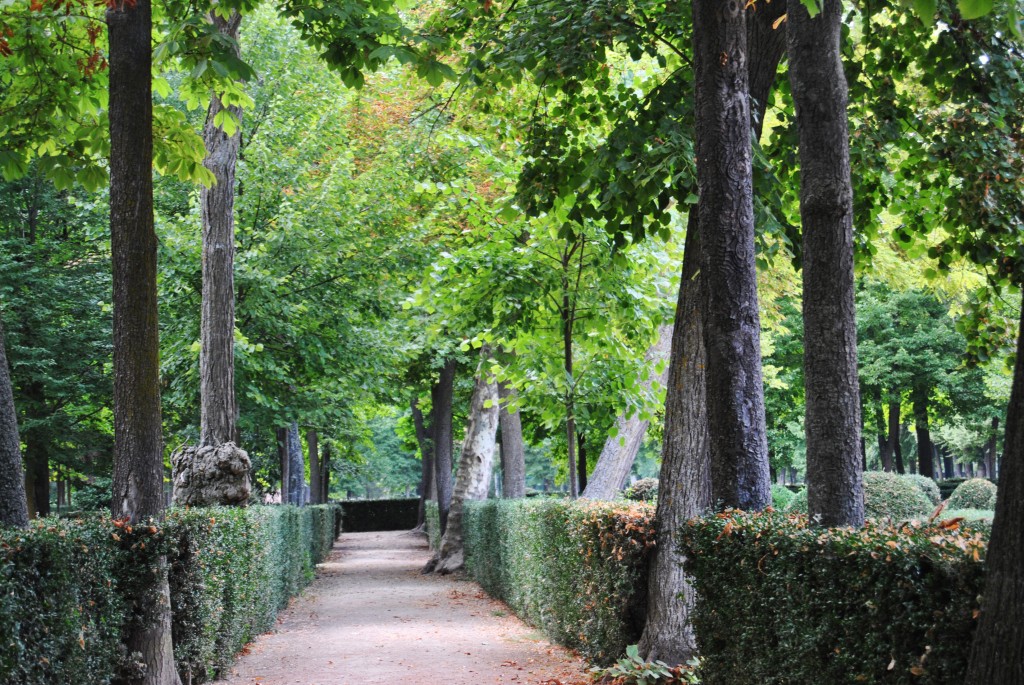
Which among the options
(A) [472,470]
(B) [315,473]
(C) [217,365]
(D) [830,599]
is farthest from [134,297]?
A: (B) [315,473]

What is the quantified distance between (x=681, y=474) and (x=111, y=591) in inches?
182

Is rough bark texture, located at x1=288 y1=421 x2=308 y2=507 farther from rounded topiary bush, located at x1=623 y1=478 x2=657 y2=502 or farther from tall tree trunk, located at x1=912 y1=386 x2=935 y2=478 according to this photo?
tall tree trunk, located at x1=912 y1=386 x2=935 y2=478

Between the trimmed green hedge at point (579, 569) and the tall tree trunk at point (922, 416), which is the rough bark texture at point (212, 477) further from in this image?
the tall tree trunk at point (922, 416)

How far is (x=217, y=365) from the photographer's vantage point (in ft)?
46.1

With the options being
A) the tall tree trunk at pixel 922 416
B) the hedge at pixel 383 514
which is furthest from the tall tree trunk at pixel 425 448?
the tall tree trunk at pixel 922 416

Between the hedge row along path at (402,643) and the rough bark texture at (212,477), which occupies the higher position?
the rough bark texture at (212,477)

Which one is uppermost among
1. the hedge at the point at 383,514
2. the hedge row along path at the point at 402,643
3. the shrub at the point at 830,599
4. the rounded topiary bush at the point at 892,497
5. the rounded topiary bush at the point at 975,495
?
the shrub at the point at 830,599

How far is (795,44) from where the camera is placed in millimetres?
6207

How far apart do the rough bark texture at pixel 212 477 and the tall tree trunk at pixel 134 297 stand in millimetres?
6012

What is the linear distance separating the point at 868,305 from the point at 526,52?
32505 millimetres

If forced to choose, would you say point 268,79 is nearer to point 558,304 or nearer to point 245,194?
point 245,194

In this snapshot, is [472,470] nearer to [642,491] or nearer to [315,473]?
[642,491]

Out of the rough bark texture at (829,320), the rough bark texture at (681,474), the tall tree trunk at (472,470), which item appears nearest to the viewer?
the rough bark texture at (829,320)

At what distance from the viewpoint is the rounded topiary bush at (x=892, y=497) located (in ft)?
54.0
